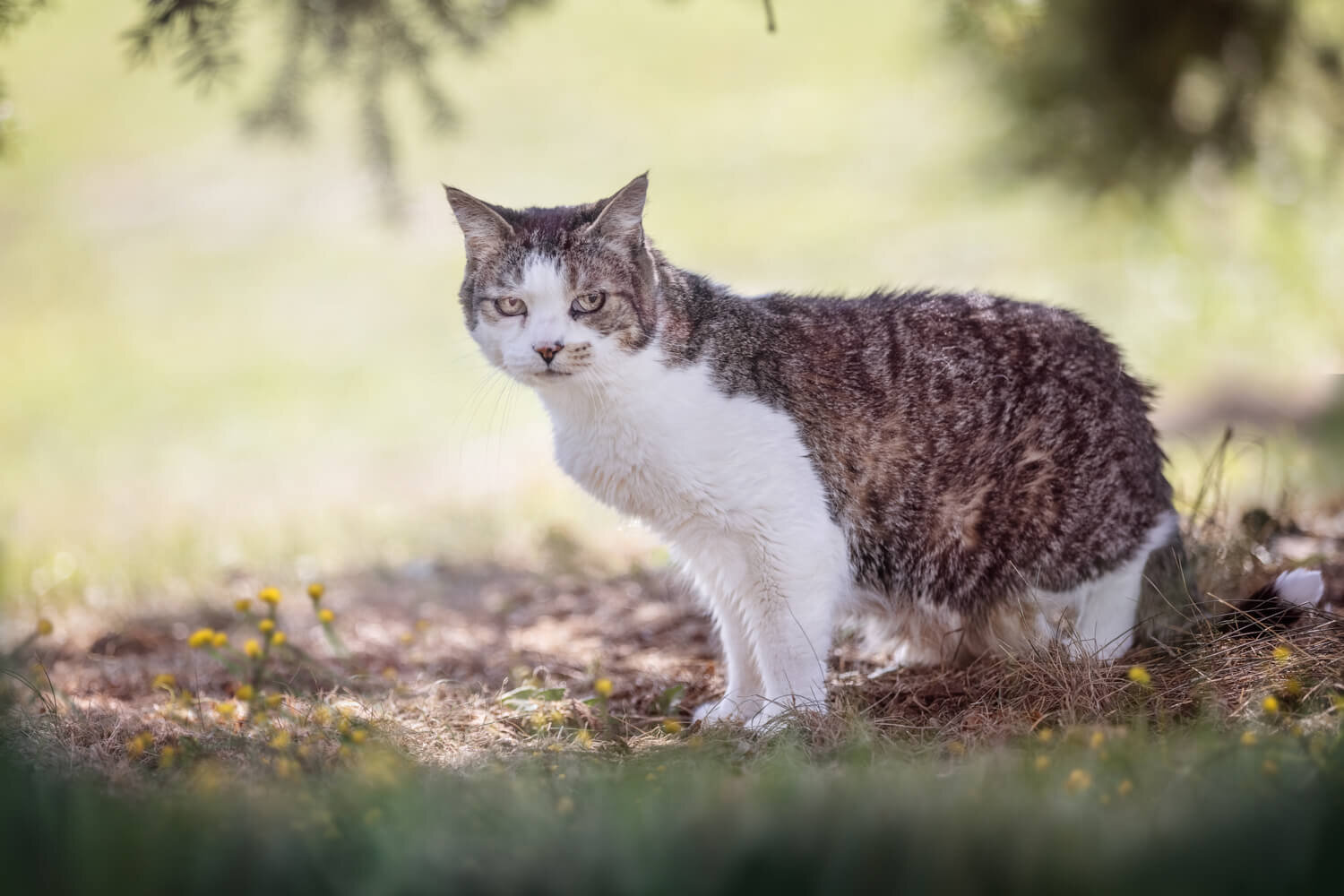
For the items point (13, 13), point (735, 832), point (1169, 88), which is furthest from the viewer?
point (1169, 88)

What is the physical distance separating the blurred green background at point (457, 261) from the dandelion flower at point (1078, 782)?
1.80 metres

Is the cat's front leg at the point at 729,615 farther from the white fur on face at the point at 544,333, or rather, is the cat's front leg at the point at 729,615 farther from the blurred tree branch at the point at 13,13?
the blurred tree branch at the point at 13,13

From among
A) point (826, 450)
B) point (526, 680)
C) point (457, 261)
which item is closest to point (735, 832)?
Answer: point (826, 450)

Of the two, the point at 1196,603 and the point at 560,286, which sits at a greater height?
the point at 560,286

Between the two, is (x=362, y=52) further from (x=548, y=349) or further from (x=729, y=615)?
(x=729, y=615)

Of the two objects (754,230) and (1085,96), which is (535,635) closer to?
(1085,96)

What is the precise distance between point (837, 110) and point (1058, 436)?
549 inches

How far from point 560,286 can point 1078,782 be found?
70.3 inches

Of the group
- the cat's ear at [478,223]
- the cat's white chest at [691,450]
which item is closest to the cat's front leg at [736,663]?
the cat's white chest at [691,450]

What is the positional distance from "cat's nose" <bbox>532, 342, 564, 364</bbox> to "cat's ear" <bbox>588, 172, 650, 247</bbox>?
410 mm

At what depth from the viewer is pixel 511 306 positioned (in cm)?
300

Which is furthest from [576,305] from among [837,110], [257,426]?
[837,110]

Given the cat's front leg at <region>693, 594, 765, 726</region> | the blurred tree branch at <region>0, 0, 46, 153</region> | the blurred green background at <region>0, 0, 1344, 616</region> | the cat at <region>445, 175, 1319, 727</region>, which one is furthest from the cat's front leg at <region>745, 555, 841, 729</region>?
the blurred tree branch at <region>0, 0, 46, 153</region>

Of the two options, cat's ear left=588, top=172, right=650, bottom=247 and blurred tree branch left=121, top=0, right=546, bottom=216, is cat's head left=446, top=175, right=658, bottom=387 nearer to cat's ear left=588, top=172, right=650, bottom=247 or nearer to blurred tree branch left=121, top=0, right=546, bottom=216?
cat's ear left=588, top=172, right=650, bottom=247
